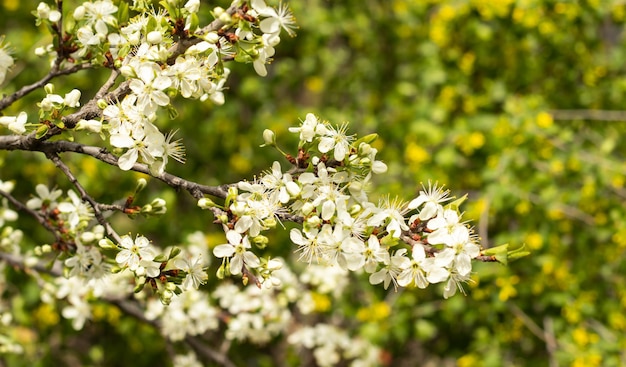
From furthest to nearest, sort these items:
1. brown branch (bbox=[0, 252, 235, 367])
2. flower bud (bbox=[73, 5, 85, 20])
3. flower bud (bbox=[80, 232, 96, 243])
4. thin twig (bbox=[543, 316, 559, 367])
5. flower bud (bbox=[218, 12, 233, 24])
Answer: thin twig (bbox=[543, 316, 559, 367]) → brown branch (bbox=[0, 252, 235, 367]) → flower bud (bbox=[80, 232, 96, 243]) → flower bud (bbox=[73, 5, 85, 20]) → flower bud (bbox=[218, 12, 233, 24])

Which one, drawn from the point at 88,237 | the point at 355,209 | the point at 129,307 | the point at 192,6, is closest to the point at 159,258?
the point at 88,237

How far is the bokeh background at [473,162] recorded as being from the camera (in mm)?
2742

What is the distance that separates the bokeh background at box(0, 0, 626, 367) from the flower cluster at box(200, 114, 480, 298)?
144 centimetres

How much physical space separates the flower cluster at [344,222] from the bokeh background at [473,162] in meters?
1.44

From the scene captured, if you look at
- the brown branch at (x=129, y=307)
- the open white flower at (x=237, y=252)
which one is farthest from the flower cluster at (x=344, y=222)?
the brown branch at (x=129, y=307)

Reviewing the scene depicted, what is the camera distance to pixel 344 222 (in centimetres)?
123

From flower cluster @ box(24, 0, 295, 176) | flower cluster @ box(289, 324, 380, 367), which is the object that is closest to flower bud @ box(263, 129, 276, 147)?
flower cluster @ box(24, 0, 295, 176)

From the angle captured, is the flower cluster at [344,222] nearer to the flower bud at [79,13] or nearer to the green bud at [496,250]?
the green bud at [496,250]

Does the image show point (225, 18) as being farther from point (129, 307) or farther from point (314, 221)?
point (129, 307)

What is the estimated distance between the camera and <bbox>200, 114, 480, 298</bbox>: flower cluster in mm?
1227

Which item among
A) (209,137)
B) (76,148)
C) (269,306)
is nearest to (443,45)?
(209,137)

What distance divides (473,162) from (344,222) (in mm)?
2020

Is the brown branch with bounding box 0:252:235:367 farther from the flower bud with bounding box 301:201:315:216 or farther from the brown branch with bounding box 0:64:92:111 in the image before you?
the flower bud with bounding box 301:201:315:216

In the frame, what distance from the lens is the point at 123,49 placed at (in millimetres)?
1297
